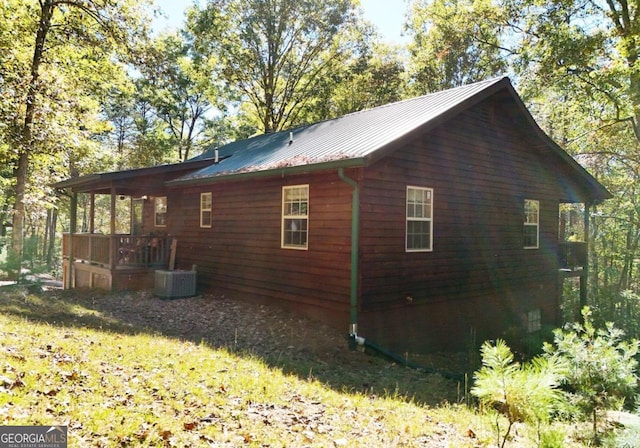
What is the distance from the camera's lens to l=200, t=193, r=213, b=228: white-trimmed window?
40.8 ft

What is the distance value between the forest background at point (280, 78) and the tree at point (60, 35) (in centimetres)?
5

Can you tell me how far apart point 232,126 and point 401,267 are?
75.4ft

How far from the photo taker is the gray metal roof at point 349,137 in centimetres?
841

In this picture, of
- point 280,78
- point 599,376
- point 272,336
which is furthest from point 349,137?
point 280,78

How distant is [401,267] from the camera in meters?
9.19

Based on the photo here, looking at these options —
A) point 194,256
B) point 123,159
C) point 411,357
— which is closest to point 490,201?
point 411,357

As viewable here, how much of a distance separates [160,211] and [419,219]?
9409 millimetres

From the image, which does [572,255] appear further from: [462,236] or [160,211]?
[160,211]

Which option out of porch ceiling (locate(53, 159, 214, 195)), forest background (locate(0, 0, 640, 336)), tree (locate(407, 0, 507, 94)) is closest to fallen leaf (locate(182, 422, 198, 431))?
porch ceiling (locate(53, 159, 214, 195))

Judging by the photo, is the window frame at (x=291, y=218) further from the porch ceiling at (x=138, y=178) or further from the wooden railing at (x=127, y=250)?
the wooden railing at (x=127, y=250)

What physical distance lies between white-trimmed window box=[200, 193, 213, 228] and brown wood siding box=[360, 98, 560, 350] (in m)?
5.64

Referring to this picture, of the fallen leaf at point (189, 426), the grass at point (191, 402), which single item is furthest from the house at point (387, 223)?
the fallen leaf at point (189, 426)

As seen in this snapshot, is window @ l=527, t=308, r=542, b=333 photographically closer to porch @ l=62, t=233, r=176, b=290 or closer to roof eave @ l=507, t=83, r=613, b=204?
roof eave @ l=507, t=83, r=613, b=204

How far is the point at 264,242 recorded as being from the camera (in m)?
10.5
